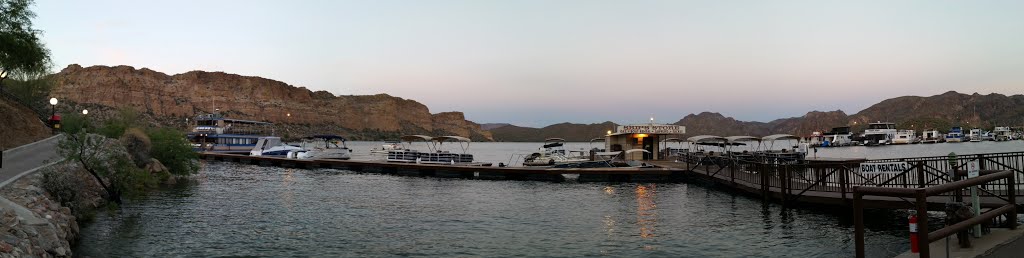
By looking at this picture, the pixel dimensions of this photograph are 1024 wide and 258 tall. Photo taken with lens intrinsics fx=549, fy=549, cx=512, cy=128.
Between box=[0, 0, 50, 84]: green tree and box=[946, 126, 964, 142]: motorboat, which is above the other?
box=[0, 0, 50, 84]: green tree

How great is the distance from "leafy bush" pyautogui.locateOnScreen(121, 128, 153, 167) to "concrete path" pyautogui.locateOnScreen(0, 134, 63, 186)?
3547 millimetres

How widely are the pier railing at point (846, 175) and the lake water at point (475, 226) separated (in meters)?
0.95

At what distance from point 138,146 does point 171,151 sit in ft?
8.97

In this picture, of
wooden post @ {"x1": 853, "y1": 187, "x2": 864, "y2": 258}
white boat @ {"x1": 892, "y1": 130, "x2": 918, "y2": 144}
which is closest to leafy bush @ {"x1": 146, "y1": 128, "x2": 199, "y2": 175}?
wooden post @ {"x1": 853, "y1": 187, "x2": 864, "y2": 258}

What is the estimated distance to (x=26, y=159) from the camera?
21.5 meters

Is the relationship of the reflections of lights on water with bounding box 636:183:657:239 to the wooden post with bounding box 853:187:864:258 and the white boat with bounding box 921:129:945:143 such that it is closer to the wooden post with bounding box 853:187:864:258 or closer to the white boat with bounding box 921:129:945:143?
the wooden post with bounding box 853:187:864:258

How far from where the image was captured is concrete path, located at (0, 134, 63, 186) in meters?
17.5

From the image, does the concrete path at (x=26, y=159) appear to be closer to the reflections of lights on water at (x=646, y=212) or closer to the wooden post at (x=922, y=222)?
the reflections of lights on water at (x=646, y=212)

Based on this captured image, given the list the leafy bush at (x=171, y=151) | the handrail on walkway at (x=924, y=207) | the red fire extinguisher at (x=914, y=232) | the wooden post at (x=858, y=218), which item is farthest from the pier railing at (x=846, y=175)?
the leafy bush at (x=171, y=151)

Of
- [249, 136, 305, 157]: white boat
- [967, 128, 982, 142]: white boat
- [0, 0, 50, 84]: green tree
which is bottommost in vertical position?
[249, 136, 305, 157]: white boat

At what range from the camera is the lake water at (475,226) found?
14398 mm

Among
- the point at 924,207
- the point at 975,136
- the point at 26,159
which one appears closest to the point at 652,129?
the point at 26,159

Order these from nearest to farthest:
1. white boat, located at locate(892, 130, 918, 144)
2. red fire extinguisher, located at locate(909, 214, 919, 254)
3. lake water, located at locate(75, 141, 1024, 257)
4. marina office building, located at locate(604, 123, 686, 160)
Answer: red fire extinguisher, located at locate(909, 214, 919, 254) → lake water, located at locate(75, 141, 1024, 257) → marina office building, located at locate(604, 123, 686, 160) → white boat, located at locate(892, 130, 918, 144)

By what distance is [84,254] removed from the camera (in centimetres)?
1353
